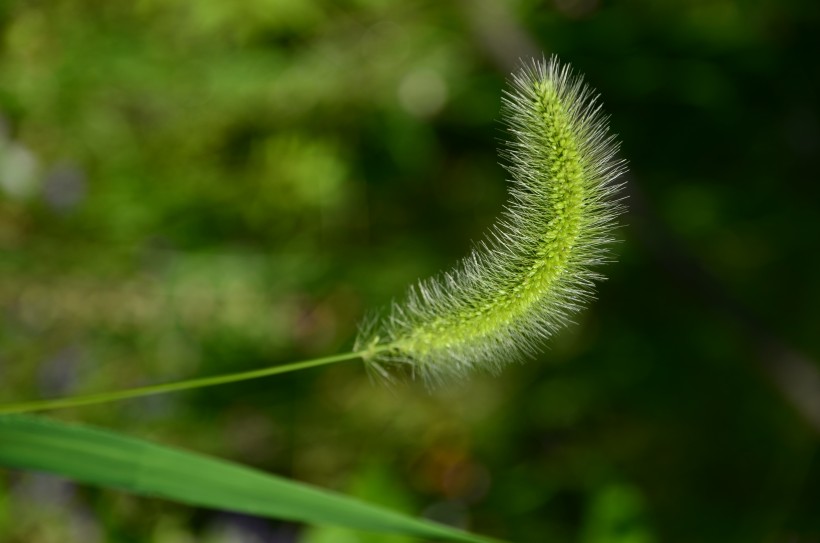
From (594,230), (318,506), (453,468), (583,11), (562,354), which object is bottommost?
(318,506)

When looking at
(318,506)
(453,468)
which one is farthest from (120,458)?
(453,468)

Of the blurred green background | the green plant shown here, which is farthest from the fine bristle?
the blurred green background

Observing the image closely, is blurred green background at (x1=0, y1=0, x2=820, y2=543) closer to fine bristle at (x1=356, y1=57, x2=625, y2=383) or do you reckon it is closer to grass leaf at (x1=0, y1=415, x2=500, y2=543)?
grass leaf at (x1=0, y1=415, x2=500, y2=543)

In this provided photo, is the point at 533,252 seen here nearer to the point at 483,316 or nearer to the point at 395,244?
the point at 483,316

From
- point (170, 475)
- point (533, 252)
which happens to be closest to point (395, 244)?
point (170, 475)

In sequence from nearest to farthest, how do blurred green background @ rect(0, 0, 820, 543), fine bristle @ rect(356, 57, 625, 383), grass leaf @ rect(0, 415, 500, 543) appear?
fine bristle @ rect(356, 57, 625, 383)
grass leaf @ rect(0, 415, 500, 543)
blurred green background @ rect(0, 0, 820, 543)

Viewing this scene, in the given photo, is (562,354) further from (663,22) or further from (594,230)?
(594,230)

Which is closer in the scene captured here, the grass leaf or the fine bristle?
the fine bristle
